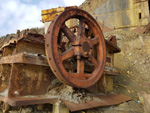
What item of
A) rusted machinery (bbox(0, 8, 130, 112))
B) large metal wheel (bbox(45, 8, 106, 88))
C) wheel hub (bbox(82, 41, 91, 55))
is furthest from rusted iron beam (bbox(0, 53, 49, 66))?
wheel hub (bbox(82, 41, 91, 55))

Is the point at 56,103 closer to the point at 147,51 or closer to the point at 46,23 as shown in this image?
the point at 147,51

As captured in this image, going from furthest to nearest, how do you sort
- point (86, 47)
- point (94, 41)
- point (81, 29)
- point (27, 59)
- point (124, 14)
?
point (124, 14), point (94, 41), point (81, 29), point (86, 47), point (27, 59)

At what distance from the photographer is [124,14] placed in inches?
450

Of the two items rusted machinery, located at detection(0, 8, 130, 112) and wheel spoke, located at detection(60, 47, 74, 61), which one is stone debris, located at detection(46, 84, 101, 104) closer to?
rusted machinery, located at detection(0, 8, 130, 112)

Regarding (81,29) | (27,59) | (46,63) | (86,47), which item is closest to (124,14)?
(81,29)

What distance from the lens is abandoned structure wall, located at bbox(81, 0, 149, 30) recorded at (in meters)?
10.9

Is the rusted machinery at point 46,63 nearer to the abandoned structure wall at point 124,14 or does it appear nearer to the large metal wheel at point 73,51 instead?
the large metal wheel at point 73,51

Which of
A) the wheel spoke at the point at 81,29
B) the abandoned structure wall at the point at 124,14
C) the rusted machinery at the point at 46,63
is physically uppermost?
the abandoned structure wall at the point at 124,14

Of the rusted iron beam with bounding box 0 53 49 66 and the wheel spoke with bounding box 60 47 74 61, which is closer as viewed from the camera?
the rusted iron beam with bounding box 0 53 49 66

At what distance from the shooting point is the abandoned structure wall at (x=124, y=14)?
1095 cm

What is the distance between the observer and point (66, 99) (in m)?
2.64

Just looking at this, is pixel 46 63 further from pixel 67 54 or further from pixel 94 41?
pixel 94 41

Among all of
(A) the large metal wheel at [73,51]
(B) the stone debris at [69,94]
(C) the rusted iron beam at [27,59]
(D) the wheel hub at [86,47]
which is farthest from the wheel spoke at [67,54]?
(B) the stone debris at [69,94]

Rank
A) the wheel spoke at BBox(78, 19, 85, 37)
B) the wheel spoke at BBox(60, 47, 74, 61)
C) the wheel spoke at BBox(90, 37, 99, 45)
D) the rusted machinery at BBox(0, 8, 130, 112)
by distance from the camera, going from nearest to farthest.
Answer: the rusted machinery at BBox(0, 8, 130, 112) → the wheel spoke at BBox(60, 47, 74, 61) → the wheel spoke at BBox(78, 19, 85, 37) → the wheel spoke at BBox(90, 37, 99, 45)
